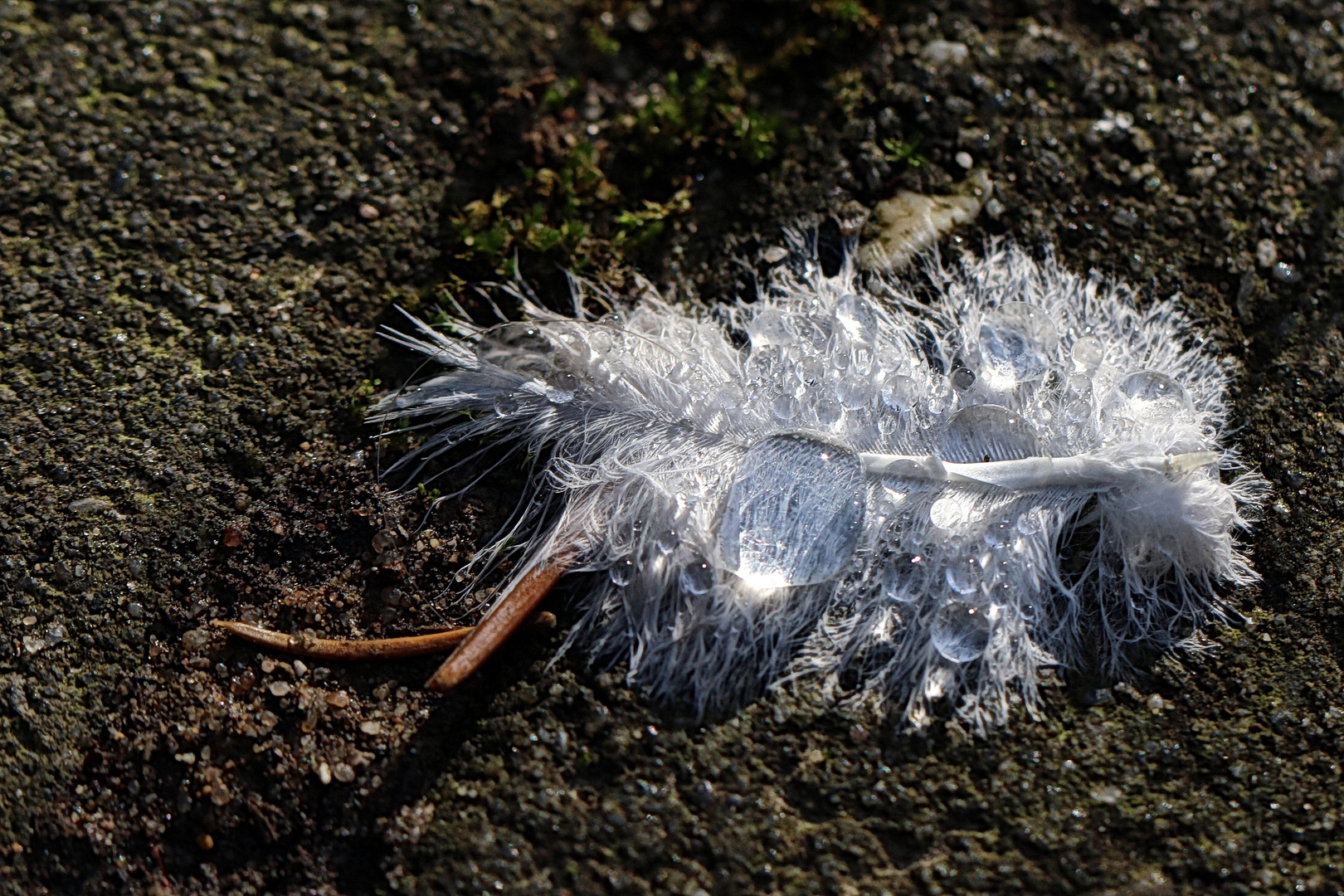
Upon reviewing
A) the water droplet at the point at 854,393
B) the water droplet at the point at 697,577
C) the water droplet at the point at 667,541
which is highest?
the water droplet at the point at 854,393

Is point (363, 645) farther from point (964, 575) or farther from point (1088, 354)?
point (1088, 354)

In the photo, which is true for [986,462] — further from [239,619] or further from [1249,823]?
[239,619]

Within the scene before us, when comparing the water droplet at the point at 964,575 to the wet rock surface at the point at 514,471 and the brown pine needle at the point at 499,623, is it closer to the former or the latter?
the wet rock surface at the point at 514,471

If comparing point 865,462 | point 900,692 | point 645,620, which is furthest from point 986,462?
point 645,620

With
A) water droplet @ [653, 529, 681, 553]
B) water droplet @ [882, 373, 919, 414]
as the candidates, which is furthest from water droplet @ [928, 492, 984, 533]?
water droplet @ [653, 529, 681, 553]

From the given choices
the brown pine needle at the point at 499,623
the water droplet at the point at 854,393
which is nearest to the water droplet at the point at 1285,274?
the water droplet at the point at 854,393

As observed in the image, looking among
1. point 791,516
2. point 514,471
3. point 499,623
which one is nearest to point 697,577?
point 791,516
